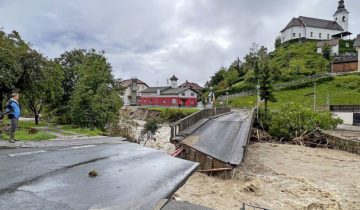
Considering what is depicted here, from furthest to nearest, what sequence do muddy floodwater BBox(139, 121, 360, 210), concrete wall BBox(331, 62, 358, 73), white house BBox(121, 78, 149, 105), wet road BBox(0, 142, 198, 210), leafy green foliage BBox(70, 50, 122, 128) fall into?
white house BBox(121, 78, 149, 105)
concrete wall BBox(331, 62, 358, 73)
leafy green foliage BBox(70, 50, 122, 128)
muddy floodwater BBox(139, 121, 360, 210)
wet road BBox(0, 142, 198, 210)

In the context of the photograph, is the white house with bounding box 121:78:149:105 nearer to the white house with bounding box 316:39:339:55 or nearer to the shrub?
the shrub

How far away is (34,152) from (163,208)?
6.01 m

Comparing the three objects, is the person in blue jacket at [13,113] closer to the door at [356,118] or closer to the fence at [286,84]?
the door at [356,118]

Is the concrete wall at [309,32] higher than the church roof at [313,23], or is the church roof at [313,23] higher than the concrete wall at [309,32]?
the church roof at [313,23]

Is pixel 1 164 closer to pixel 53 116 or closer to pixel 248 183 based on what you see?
pixel 248 183

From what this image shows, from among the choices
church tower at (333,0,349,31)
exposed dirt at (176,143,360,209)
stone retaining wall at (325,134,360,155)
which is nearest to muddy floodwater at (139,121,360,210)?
exposed dirt at (176,143,360,209)

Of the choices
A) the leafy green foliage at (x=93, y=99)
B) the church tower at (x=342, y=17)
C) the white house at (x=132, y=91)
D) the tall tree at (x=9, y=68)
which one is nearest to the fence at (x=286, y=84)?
the white house at (x=132, y=91)

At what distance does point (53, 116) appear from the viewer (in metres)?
17.4

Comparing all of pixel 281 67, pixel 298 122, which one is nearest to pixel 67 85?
pixel 298 122

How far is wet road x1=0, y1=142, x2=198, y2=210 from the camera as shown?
317 cm

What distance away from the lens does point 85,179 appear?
14.0 ft

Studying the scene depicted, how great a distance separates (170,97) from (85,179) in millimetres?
55988

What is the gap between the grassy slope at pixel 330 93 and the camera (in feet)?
134

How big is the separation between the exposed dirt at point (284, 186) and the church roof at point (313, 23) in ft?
318
